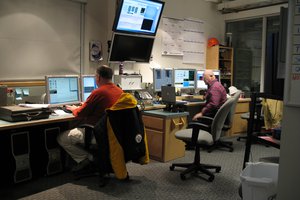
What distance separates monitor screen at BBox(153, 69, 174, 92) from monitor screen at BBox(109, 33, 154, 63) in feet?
0.88

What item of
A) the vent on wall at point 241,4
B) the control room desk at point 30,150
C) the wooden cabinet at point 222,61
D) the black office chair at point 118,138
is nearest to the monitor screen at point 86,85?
the control room desk at point 30,150

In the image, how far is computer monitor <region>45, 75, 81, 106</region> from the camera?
3562mm

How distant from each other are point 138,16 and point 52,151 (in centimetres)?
227

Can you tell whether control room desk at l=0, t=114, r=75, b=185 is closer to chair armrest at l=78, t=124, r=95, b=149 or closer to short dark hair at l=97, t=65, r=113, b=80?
chair armrest at l=78, t=124, r=95, b=149

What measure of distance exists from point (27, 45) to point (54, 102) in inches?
35.4

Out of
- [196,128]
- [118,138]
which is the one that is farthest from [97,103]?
[196,128]

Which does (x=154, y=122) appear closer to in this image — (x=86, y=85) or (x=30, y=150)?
(x=86, y=85)

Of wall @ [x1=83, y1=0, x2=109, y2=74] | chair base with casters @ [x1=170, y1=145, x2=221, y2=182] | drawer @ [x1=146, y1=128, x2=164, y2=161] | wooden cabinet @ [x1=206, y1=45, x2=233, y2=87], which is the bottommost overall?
chair base with casters @ [x1=170, y1=145, x2=221, y2=182]

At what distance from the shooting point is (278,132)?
191cm

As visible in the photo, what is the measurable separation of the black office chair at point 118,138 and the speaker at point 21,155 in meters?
0.77

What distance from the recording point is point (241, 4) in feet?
19.8

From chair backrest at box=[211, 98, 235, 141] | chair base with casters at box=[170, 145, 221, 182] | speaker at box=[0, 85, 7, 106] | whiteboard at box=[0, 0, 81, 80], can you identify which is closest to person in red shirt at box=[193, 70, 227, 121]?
chair base with casters at box=[170, 145, 221, 182]

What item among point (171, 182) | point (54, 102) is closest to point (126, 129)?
point (171, 182)

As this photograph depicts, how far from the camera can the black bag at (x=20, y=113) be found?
116 inches
